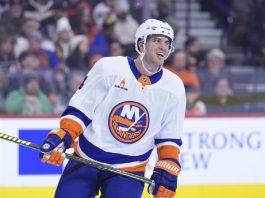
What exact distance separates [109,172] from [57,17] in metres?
4.25

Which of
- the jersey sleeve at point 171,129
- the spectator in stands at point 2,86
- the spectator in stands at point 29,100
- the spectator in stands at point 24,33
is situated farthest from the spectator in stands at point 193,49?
the jersey sleeve at point 171,129

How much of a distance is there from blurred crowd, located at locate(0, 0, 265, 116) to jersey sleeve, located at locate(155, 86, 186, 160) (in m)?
2.19

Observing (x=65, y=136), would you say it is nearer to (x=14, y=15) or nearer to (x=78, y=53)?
(x=78, y=53)

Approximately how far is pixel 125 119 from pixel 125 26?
4.29 meters

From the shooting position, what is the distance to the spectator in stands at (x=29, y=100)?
20.6ft

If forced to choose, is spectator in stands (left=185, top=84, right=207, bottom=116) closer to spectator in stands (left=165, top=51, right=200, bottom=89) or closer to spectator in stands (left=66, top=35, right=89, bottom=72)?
spectator in stands (left=165, top=51, right=200, bottom=89)

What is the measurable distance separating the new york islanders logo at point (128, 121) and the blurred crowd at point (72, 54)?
220cm

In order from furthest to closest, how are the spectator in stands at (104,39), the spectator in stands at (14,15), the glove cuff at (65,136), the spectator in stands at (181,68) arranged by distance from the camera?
the spectator in stands at (14,15), the spectator in stands at (104,39), the spectator in stands at (181,68), the glove cuff at (65,136)

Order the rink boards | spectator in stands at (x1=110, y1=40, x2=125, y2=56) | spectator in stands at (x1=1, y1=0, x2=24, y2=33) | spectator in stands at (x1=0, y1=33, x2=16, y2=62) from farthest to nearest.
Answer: spectator in stands at (x1=1, y1=0, x2=24, y2=33), spectator in stands at (x1=110, y1=40, x2=125, y2=56), spectator in stands at (x1=0, y1=33, x2=16, y2=62), the rink boards

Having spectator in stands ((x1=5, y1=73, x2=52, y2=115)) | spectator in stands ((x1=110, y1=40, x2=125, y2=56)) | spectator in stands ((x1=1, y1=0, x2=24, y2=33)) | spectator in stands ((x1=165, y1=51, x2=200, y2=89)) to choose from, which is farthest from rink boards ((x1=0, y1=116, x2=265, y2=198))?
spectator in stands ((x1=1, y1=0, x2=24, y2=33))

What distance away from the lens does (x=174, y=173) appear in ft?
13.8

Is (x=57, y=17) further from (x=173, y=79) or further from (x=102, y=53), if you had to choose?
(x=173, y=79)

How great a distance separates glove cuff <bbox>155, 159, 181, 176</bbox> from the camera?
4207mm

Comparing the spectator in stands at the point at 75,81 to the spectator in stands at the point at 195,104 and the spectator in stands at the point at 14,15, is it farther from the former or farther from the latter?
the spectator in stands at the point at 14,15
